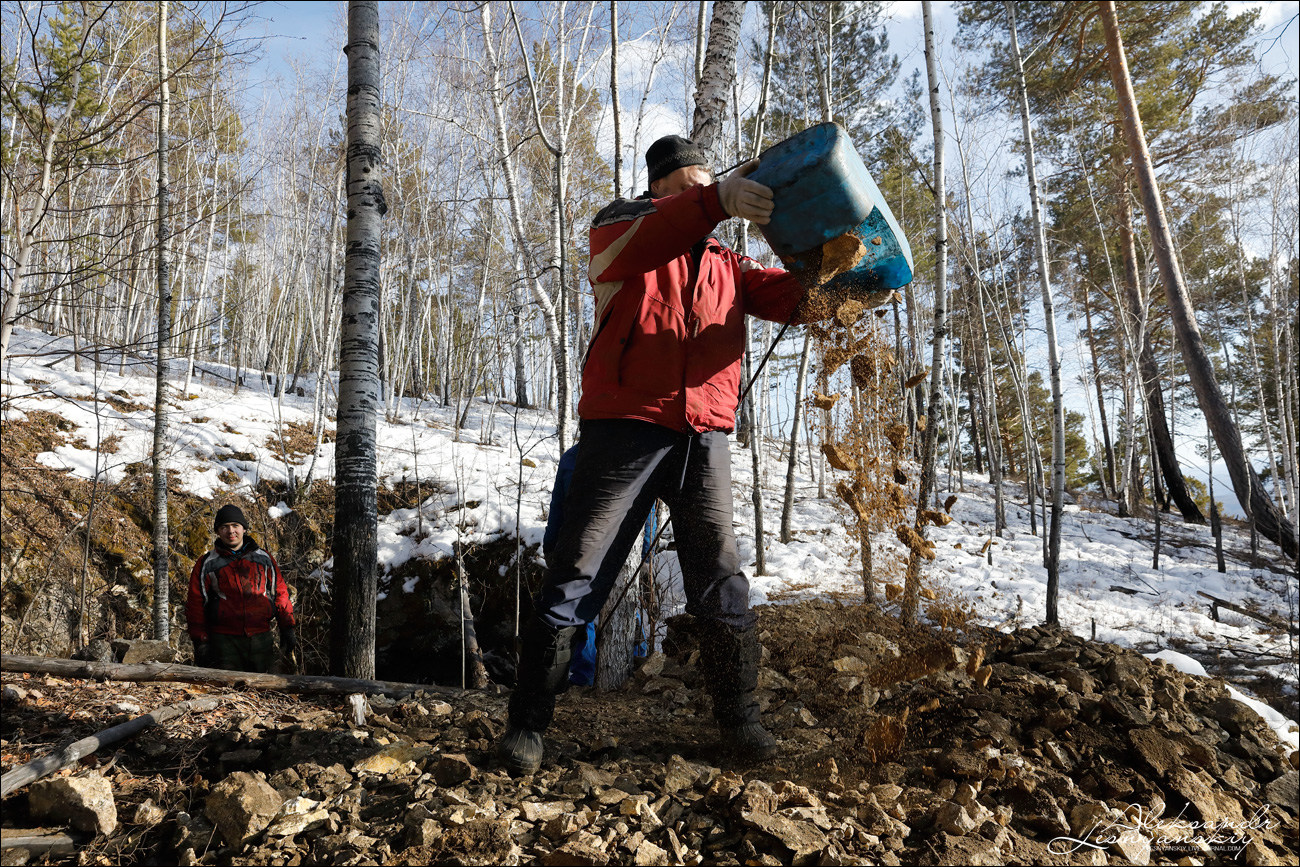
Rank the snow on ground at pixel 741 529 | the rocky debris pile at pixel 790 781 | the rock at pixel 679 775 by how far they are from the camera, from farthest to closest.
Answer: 1. the snow on ground at pixel 741 529
2. the rock at pixel 679 775
3. the rocky debris pile at pixel 790 781

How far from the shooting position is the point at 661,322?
1938 millimetres

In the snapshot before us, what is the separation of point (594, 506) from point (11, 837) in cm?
158

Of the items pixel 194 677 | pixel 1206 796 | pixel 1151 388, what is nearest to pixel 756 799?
pixel 1206 796

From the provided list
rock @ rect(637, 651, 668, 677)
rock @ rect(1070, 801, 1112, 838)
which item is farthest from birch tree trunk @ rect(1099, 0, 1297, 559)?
rock @ rect(1070, 801, 1112, 838)

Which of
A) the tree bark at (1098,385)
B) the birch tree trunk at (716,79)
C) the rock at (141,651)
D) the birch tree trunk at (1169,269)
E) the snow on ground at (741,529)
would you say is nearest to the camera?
the rock at (141,651)

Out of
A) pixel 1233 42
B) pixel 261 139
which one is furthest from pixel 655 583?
pixel 261 139

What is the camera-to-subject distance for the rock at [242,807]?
4.96 ft

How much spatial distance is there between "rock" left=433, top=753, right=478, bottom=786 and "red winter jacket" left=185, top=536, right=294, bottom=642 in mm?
3287

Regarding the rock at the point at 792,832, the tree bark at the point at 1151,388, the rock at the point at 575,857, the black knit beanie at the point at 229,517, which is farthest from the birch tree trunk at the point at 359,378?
the tree bark at the point at 1151,388

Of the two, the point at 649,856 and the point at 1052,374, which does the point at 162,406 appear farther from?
the point at 1052,374

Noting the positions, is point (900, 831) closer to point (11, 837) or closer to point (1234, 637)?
point (11, 837)

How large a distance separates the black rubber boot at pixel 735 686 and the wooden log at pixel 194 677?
1.40 m

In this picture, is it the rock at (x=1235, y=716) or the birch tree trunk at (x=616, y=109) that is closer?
the rock at (x=1235, y=716)

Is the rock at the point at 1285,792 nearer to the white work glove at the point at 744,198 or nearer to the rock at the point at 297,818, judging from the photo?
the white work glove at the point at 744,198
